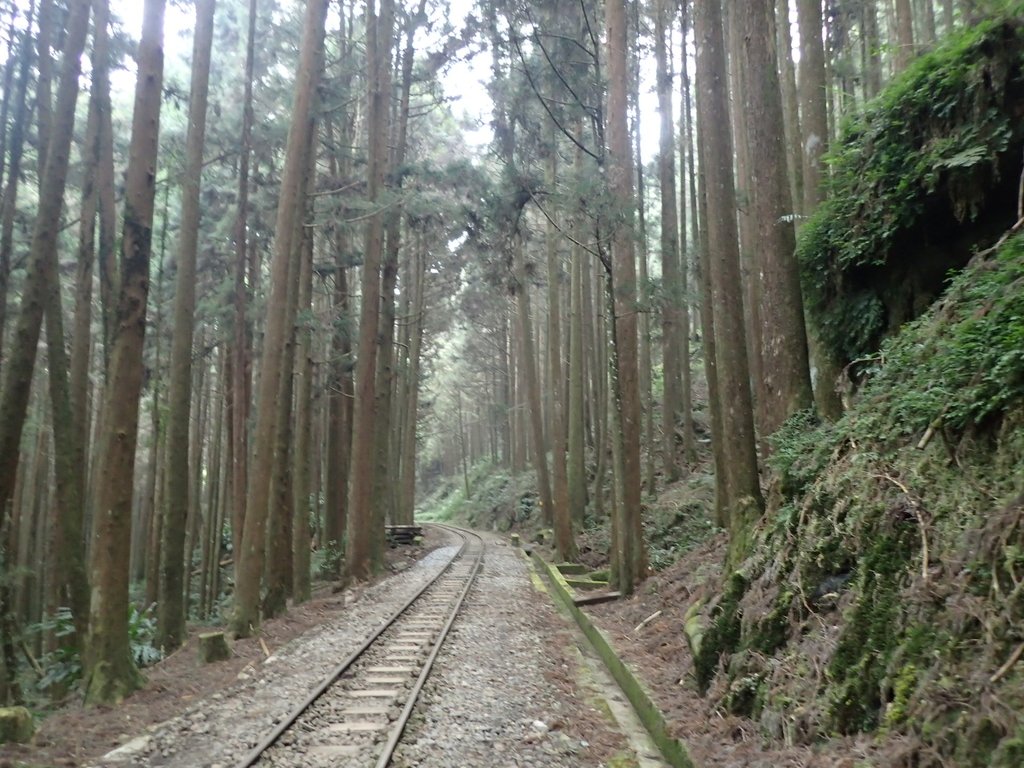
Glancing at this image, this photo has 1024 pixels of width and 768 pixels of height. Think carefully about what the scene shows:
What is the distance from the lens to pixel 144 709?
706 cm

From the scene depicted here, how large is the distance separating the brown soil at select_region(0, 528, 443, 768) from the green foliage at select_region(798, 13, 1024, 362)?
783cm

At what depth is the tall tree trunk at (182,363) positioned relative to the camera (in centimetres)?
1091

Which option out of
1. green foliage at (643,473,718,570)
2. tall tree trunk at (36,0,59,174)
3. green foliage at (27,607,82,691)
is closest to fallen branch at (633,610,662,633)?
green foliage at (643,473,718,570)


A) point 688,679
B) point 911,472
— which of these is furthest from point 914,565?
point 688,679

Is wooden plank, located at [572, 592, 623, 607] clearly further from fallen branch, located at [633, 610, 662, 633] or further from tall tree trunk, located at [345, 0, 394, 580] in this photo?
tall tree trunk, located at [345, 0, 394, 580]

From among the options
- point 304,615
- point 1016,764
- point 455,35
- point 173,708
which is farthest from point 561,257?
point 1016,764

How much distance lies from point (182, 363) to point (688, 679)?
858 cm

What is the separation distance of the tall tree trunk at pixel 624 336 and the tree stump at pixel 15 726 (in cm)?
844

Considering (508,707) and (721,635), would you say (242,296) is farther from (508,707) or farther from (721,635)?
(721,635)

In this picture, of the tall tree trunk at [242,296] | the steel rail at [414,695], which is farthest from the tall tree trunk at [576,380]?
the tall tree trunk at [242,296]

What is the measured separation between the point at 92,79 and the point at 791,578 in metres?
12.0

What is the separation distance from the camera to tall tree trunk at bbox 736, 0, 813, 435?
7.81 meters

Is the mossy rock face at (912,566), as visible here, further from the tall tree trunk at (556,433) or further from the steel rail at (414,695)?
the tall tree trunk at (556,433)

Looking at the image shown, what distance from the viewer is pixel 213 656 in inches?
356
